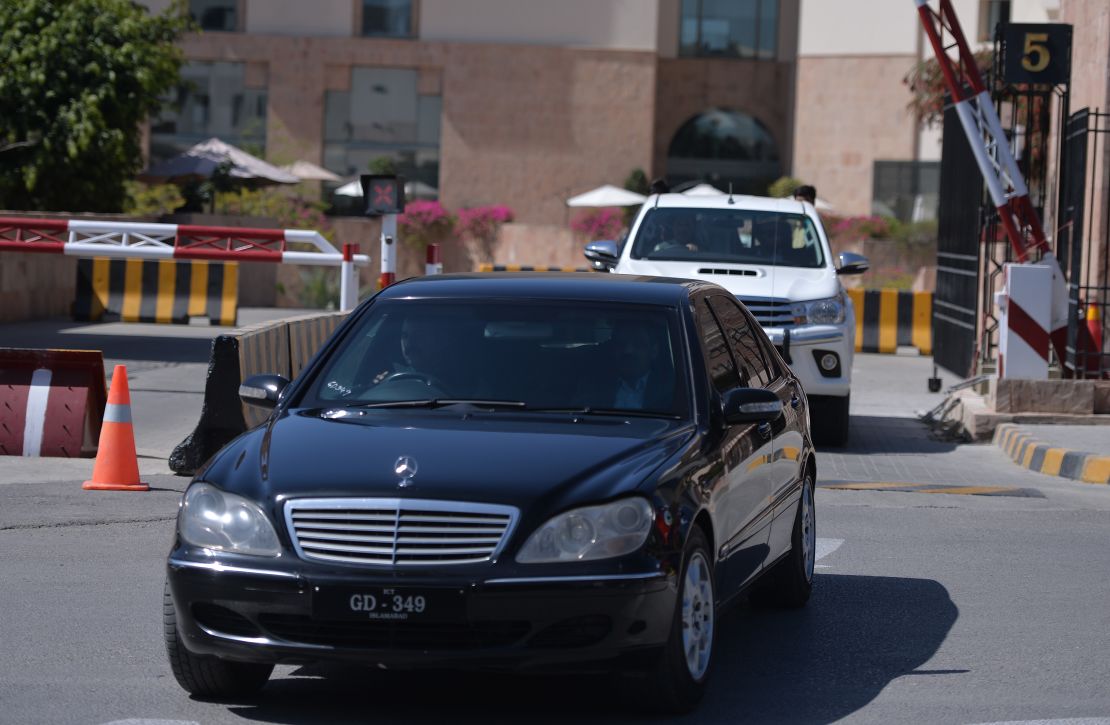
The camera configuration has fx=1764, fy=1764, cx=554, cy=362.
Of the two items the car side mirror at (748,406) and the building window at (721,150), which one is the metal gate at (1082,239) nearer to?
the car side mirror at (748,406)

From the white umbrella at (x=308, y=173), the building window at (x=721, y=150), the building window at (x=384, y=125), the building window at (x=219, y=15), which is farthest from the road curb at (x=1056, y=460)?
the building window at (x=219, y=15)

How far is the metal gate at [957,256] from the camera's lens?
59.4 feet

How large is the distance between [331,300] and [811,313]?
23.0 metres

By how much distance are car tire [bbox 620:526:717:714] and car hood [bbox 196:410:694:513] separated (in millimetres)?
374

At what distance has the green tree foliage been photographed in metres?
28.5

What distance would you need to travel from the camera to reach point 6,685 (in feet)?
19.9

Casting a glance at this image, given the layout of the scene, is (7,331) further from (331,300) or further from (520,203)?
(520,203)

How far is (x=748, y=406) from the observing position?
6355mm

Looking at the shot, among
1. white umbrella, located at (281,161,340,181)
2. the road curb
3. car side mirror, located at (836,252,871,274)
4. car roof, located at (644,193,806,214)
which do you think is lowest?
the road curb

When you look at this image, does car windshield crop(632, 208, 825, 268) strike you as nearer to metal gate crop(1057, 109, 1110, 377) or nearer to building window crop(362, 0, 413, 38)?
metal gate crop(1057, 109, 1110, 377)

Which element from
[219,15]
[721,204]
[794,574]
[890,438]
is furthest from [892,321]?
[219,15]

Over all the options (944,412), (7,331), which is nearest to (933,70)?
(944,412)

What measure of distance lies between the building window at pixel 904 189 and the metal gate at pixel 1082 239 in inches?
1093

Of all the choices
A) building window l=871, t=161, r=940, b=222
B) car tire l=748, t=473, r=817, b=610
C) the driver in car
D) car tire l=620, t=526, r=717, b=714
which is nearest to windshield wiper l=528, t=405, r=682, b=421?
car tire l=620, t=526, r=717, b=714
